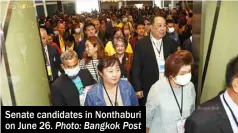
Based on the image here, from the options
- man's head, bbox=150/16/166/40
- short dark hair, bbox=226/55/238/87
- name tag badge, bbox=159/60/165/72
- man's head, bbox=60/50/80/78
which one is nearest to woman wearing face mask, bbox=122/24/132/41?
man's head, bbox=150/16/166/40

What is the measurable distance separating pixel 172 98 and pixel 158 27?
1.41ft

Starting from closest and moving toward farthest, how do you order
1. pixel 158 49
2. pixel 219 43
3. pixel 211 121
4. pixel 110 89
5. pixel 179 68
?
pixel 211 121, pixel 179 68, pixel 110 89, pixel 158 49, pixel 219 43

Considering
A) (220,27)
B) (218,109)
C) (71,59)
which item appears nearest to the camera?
(218,109)

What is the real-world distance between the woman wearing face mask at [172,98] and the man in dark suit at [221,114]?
22cm

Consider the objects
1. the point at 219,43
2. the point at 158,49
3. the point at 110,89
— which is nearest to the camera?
the point at 110,89

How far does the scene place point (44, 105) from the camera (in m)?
1.54

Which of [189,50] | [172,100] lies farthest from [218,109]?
[189,50]

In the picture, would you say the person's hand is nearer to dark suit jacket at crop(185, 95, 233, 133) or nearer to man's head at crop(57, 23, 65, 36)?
dark suit jacket at crop(185, 95, 233, 133)

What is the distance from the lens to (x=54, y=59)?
154cm

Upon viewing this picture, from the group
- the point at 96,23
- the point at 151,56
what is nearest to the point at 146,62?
the point at 151,56

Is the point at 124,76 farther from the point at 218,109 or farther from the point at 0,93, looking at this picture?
the point at 0,93

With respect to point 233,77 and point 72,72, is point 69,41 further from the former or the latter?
point 233,77

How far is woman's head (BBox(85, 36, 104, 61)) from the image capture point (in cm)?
154

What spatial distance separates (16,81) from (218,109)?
1.08m
